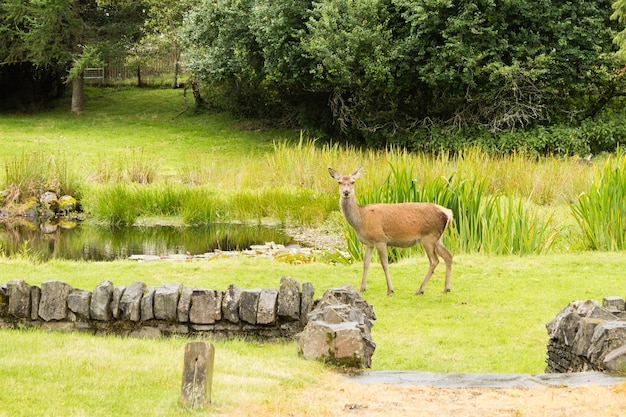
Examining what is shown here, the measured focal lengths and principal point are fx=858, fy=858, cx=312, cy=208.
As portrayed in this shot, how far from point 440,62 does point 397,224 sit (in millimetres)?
20530

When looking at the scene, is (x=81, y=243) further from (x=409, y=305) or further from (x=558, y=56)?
(x=558, y=56)

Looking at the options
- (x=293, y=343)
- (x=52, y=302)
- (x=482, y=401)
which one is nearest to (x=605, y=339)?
(x=482, y=401)

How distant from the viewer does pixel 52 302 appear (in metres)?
7.92

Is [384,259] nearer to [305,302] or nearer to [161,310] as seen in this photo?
[305,302]

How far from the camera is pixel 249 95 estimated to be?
128ft

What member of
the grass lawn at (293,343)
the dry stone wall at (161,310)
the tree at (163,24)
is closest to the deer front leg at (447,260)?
the grass lawn at (293,343)

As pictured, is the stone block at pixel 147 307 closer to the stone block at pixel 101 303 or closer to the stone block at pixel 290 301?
the stone block at pixel 101 303

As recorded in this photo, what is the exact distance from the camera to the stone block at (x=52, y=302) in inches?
311

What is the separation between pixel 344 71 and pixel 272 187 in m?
9.26

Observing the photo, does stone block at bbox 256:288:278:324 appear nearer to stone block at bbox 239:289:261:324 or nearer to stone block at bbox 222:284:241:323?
stone block at bbox 239:289:261:324

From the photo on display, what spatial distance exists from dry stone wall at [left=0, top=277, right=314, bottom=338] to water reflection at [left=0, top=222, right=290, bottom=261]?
7.18 meters

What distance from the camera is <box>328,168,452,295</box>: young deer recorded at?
1038 cm

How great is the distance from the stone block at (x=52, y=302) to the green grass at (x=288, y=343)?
330 mm

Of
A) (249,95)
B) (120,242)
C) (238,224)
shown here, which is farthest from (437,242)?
(249,95)
